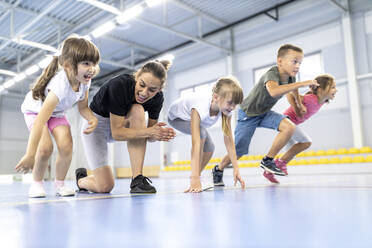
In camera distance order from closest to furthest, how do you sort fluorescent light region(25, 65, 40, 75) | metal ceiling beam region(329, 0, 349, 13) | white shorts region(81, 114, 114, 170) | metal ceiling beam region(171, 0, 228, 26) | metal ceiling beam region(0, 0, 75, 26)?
white shorts region(81, 114, 114, 170)
metal ceiling beam region(329, 0, 349, 13)
metal ceiling beam region(0, 0, 75, 26)
metal ceiling beam region(171, 0, 228, 26)
fluorescent light region(25, 65, 40, 75)

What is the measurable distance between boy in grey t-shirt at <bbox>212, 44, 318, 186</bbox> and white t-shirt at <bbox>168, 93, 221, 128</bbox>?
0.54m

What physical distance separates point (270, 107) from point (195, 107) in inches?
37.0

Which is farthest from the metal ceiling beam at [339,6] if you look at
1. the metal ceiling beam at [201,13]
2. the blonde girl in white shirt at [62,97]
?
the blonde girl in white shirt at [62,97]

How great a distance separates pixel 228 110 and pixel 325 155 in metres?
5.63

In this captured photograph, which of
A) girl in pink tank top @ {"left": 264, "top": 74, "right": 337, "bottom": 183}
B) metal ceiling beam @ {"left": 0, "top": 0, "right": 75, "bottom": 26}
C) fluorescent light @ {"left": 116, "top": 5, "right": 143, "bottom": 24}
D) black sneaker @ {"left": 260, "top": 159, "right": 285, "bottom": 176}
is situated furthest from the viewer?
metal ceiling beam @ {"left": 0, "top": 0, "right": 75, "bottom": 26}

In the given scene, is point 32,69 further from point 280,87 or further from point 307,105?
point 280,87

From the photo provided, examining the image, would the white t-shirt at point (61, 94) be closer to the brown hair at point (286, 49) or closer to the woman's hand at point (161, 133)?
the woman's hand at point (161, 133)

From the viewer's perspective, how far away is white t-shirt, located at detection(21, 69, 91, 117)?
1953mm

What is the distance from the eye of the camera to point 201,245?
0.55 metres

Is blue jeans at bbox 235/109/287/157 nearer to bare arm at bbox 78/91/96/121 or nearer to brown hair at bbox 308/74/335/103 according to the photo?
brown hair at bbox 308/74/335/103

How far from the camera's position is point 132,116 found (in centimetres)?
211

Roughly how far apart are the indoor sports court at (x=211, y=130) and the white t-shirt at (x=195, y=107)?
1cm

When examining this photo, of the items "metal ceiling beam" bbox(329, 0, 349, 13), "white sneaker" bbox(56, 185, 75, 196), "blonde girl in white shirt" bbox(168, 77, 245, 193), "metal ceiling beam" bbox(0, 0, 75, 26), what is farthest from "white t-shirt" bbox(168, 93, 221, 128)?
"metal ceiling beam" bbox(0, 0, 75, 26)

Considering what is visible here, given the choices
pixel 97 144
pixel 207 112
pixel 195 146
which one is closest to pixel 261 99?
pixel 207 112
